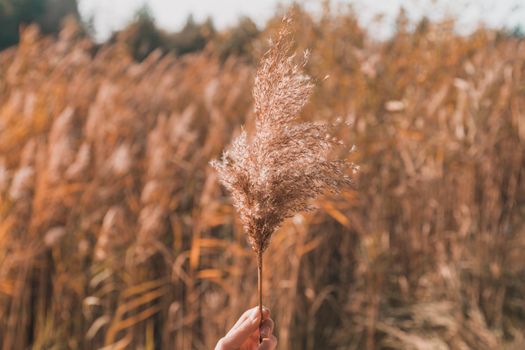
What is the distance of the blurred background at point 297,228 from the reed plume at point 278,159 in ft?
6.41

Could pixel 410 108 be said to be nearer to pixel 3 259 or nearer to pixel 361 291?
pixel 361 291

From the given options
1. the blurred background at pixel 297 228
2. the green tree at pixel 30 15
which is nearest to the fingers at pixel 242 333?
the blurred background at pixel 297 228

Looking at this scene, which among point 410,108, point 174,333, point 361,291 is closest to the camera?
point 174,333

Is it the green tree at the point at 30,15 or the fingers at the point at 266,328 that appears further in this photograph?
the green tree at the point at 30,15

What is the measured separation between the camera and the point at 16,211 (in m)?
2.77

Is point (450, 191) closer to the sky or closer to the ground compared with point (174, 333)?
closer to the sky

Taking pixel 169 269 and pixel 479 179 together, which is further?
pixel 479 179

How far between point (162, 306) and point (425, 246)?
4.81ft

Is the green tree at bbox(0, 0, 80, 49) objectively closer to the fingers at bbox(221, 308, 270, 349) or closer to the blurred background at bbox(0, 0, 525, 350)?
the blurred background at bbox(0, 0, 525, 350)

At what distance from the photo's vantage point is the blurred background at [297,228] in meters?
2.83

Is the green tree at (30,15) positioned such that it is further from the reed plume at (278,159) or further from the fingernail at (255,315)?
the fingernail at (255,315)

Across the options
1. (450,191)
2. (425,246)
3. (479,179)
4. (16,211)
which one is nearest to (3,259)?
(16,211)

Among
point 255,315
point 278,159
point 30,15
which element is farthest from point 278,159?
point 30,15

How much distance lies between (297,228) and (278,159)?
82.4 inches
